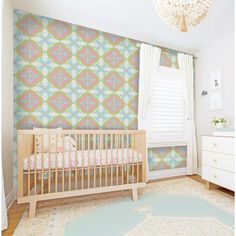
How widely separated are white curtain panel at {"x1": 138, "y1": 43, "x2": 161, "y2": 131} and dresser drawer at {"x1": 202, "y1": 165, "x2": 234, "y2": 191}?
1.10 m

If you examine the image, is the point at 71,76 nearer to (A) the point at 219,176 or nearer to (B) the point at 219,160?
(B) the point at 219,160

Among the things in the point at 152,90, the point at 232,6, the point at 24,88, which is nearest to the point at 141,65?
the point at 152,90

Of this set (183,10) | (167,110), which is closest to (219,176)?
(167,110)

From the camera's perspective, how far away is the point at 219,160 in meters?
2.40

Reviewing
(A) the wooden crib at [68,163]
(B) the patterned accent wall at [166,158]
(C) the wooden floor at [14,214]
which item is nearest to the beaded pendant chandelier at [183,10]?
(A) the wooden crib at [68,163]

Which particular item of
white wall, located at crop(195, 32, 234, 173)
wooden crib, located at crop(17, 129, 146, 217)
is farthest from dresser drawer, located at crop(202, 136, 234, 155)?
wooden crib, located at crop(17, 129, 146, 217)

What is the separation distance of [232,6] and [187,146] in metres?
2.21

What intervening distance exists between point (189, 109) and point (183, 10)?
2160mm

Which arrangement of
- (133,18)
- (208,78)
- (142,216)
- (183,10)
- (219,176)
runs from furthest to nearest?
(208,78)
(133,18)
(219,176)
(142,216)
(183,10)

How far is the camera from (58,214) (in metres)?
1.89

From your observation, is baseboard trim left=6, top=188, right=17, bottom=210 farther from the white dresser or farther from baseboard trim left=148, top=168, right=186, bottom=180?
the white dresser

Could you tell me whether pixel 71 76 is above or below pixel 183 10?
below

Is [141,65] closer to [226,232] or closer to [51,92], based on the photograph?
[51,92]

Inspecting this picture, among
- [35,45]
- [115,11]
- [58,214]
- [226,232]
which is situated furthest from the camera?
[35,45]
